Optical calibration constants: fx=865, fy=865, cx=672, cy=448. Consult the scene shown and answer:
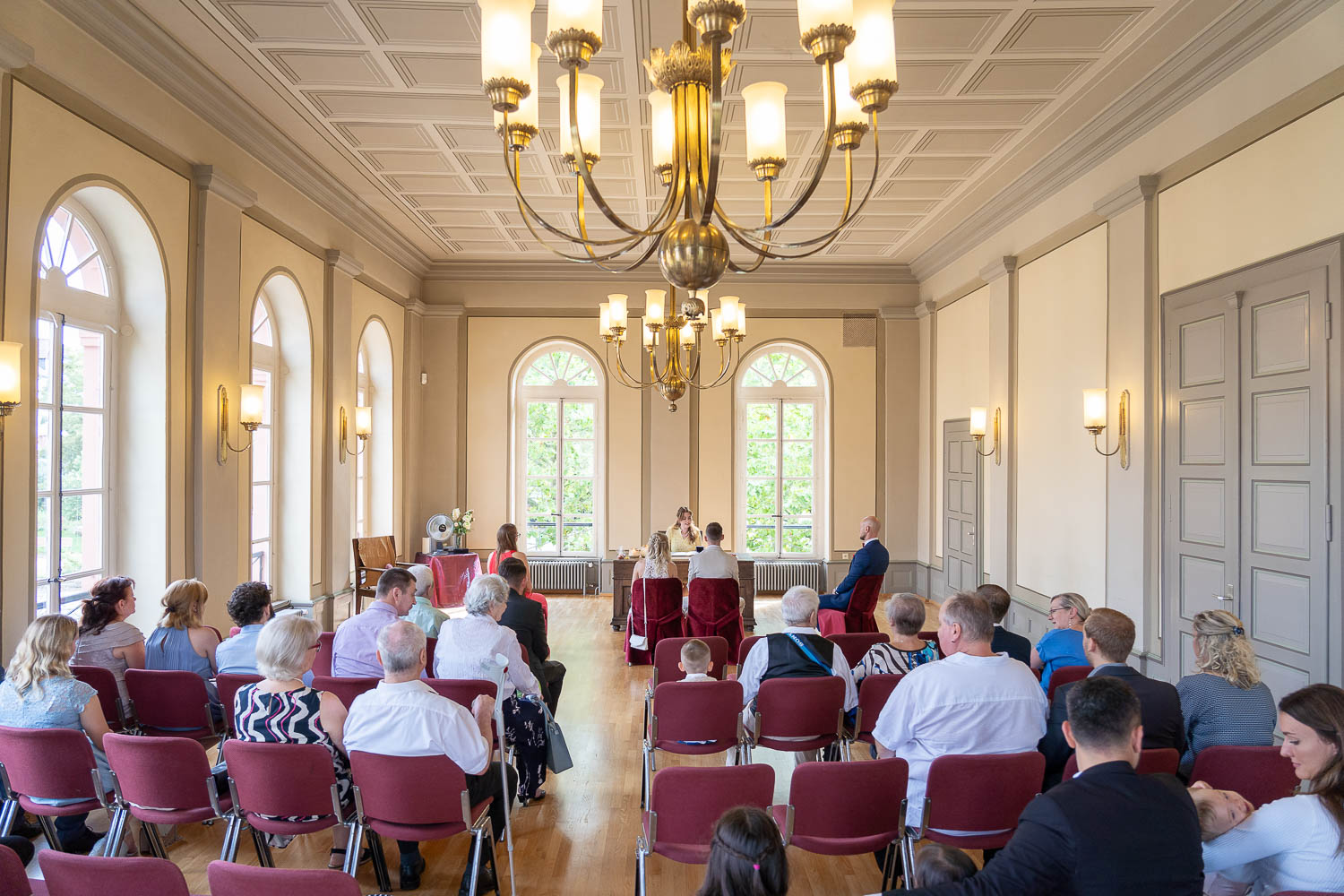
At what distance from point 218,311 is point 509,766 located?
4.09 m

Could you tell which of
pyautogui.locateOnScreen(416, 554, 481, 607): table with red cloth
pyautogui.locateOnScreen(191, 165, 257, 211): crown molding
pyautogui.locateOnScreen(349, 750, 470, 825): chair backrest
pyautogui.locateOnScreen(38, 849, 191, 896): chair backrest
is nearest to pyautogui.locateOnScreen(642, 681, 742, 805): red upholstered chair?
pyautogui.locateOnScreen(349, 750, 470, 825): chair backrest

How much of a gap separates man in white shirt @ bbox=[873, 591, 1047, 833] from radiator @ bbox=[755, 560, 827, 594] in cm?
840

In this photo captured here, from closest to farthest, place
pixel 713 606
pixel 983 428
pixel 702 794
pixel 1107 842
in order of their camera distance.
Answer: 1. pixel 1107 842
2. pixel 702 794
3. pixel 713 606
4. pixel 983 428

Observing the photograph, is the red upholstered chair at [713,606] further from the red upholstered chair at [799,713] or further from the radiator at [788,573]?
the radiator at [788,573]

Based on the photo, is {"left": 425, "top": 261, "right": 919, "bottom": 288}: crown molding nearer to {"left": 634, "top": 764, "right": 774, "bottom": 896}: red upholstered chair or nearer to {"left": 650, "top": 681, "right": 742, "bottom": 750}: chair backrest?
{"left": 650, "top": 681, "right": 742, "bottom": 750}: chair backrest

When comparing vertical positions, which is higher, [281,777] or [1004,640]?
[1004,640]

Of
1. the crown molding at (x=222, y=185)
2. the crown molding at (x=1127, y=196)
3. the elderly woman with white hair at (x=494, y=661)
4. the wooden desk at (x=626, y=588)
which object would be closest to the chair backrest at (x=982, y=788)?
→ the elderly woman with white hair at (x=494, y=661)

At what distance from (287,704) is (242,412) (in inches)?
149

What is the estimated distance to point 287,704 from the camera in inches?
118

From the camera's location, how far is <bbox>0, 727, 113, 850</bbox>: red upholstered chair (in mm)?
2932

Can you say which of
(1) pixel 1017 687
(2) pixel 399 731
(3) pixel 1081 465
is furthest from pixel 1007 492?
(2) pixel 399 731

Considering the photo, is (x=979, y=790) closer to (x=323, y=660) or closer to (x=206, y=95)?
(x=323, y=660)

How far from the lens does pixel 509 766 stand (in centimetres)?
372

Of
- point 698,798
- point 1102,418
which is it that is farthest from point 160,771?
point 1102,418
